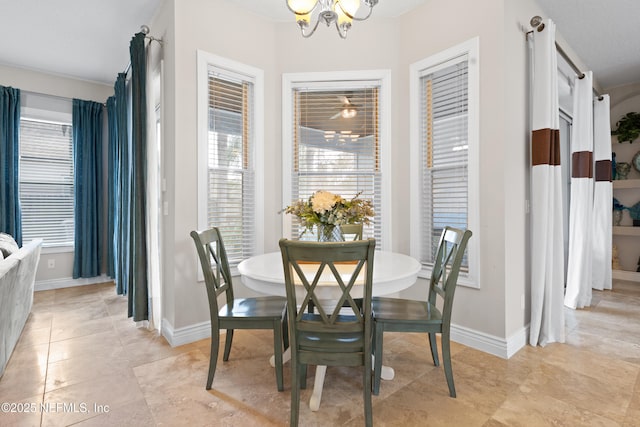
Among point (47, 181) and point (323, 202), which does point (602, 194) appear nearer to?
point (323, 202)

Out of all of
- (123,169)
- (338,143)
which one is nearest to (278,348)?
(338,143)

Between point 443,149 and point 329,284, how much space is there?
1.82 metres

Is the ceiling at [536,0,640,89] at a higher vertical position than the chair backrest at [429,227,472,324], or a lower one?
higher

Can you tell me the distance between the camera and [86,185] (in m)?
4.44

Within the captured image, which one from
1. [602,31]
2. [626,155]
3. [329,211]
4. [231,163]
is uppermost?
[602,31]

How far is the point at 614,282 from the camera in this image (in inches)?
181

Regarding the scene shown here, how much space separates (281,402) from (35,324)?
2.75m

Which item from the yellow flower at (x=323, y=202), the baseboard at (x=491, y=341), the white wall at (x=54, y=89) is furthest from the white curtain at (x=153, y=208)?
the baseboard at (x=491, y=341)

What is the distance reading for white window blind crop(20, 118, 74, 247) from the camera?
4.22m

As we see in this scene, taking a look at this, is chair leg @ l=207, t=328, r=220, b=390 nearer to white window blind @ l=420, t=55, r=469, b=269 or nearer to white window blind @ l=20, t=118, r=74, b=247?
white window blind @ l=420, t=55, r=469, b=269

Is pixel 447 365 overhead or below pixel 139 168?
below

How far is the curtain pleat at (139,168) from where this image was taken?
279cm

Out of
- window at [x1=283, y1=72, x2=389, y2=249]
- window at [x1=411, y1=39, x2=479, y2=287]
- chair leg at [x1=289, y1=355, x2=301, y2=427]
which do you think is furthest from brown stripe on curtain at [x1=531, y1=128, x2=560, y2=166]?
chair leg at [x1=289, y1=355, x2=301, y2=427]

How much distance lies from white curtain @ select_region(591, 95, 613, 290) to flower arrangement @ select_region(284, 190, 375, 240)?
12.4 feet
